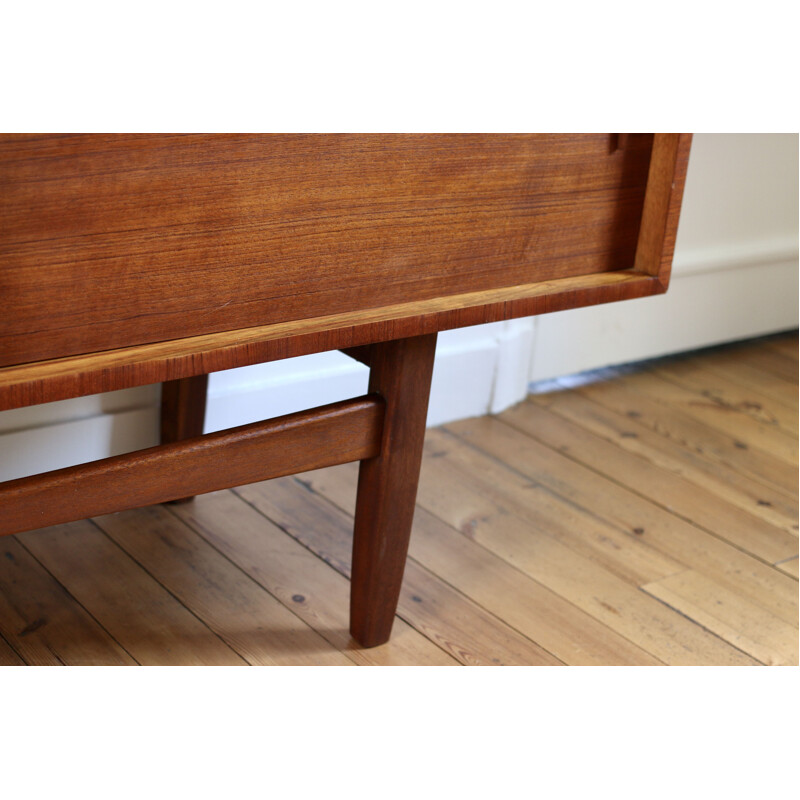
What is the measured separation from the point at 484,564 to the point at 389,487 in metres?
0.32

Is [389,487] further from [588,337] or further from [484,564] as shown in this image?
[588,337]

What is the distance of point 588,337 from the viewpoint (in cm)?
198

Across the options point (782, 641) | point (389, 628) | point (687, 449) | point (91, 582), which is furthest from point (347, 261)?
point (687, 449)

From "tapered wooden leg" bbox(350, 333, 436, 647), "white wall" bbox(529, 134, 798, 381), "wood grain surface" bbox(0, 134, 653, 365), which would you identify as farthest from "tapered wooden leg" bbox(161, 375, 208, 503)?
"white wall" bbox(529, 134, 798, 381)

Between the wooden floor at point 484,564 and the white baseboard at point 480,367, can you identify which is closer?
the wooden floor at point 484,564

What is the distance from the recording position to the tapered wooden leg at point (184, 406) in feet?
4.39

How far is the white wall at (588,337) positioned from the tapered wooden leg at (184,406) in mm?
65

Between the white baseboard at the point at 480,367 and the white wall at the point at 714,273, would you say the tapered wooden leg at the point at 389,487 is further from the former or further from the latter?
the white wall at the point at 714,273

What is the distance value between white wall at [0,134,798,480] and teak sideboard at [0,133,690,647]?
0.44 meters

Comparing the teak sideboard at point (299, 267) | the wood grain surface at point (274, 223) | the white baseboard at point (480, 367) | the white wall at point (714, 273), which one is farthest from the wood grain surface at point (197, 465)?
the white wall at point (714, 273)

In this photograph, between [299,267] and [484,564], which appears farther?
[484,564]

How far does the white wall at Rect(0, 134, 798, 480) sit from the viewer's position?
4.58 feet

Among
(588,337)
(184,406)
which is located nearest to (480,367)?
(588,337)
